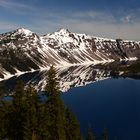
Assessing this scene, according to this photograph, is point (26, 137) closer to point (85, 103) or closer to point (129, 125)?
point (129, 125)

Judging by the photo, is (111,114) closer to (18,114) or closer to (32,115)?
(18,114)

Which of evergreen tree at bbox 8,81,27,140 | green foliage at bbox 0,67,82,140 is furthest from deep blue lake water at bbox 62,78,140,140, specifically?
evergreen tree at bbox 8,81,27,140

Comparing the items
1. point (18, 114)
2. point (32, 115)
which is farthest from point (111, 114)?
point (32, 115)

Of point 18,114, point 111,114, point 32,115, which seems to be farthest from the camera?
point 111,114

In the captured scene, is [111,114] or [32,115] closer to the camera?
[32,115]

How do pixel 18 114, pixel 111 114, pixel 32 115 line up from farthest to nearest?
A: 1. pixel 111 114
2. pixel 18 114
3. pixel 32 115

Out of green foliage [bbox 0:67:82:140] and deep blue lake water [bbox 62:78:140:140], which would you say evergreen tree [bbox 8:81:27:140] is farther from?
deep blue lake water [bbox 62:78:140:140]

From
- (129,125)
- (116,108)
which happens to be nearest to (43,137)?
(129,125)

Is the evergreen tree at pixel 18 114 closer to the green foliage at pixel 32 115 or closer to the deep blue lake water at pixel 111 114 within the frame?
the green foliage at pixel 32 115

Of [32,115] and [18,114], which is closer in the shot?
[32,115]

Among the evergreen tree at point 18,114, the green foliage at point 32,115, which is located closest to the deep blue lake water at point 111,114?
the green foliage at point 32,115

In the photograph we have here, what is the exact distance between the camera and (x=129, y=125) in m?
128

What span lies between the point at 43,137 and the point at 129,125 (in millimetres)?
71648

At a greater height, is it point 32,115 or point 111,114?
point 32,115
